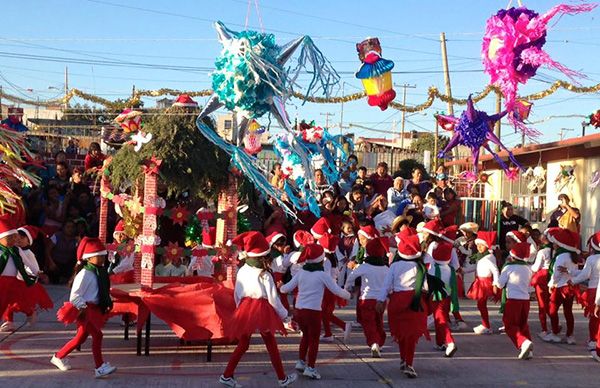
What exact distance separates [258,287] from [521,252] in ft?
13.5

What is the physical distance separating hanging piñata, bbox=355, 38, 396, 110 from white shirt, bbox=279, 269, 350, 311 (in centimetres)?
345

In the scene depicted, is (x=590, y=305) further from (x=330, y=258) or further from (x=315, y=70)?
(x=315, y=70)

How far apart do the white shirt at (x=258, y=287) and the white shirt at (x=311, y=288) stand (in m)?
0.61

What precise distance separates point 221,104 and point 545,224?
11674mm

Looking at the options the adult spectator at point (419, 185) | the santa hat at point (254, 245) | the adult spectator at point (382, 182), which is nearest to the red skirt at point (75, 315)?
the santa hat at point (254, 245)

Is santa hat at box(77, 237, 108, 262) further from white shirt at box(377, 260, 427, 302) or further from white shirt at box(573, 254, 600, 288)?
white shirt at box(573, 254, 600, 288)

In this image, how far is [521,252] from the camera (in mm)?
10977

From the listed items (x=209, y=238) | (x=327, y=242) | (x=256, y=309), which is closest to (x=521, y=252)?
(x=327, y=242)

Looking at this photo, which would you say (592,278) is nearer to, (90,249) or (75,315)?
(90,249)

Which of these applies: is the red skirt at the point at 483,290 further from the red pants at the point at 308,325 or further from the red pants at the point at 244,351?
the red pants at the point at 244,351

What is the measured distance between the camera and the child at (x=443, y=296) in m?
10.3

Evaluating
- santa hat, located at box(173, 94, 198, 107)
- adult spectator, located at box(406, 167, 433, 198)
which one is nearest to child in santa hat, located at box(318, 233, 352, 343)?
santa hat, located at box(173, 94, 198, 107)

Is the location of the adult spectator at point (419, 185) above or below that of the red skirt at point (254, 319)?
above

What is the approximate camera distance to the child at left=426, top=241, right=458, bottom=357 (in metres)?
10.3
